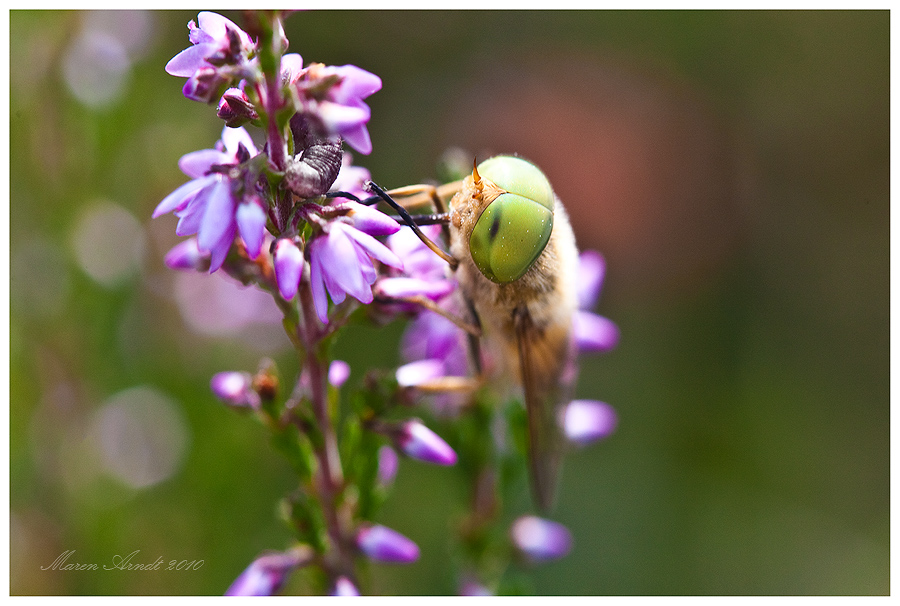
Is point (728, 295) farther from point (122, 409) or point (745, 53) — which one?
point (122, 409)

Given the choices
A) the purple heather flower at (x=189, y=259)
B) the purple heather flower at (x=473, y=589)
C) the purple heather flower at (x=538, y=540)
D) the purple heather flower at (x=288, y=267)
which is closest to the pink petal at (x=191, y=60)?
the purple heather flower at (x=288, y=267)

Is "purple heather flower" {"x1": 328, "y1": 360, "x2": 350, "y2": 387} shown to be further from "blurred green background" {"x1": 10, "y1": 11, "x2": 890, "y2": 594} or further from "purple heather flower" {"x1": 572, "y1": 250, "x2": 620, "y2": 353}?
"blurred green background" {"x1": 10, "y1": 11, "x2": 890, "y2": 594}

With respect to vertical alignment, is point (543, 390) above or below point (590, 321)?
below

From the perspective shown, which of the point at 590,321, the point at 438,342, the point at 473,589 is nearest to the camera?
the point at 438,342

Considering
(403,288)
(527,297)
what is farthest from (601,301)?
(403,288)

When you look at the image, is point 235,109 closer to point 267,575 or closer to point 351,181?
point 351,181

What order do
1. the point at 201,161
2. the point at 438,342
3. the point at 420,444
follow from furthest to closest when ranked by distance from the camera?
the point at 438,342 < the point at 420,444 < the point at 201,161
